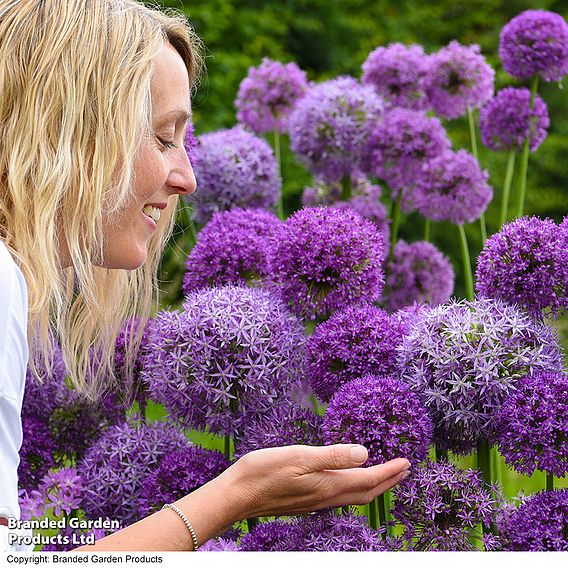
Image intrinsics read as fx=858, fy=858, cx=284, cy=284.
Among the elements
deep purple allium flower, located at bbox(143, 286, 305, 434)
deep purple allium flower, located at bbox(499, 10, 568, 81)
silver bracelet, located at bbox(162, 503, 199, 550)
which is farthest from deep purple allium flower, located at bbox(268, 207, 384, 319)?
deep purple allium flower, located at bbox(499, 10, 568, 81)

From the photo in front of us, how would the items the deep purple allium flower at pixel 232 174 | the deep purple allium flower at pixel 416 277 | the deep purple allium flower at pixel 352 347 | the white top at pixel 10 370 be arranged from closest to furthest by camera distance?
1. the white top at pixel 10 370
2. the deep purple allium flower at pixel 352 347
3. the deep purple allium flower at pixel 232 174
4. the deep purple allium flower at pixel 416 277

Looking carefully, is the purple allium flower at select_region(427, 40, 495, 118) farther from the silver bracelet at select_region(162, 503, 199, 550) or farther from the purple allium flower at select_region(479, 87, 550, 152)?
the silver bracelet at select_region(162, 503, 199, 550)

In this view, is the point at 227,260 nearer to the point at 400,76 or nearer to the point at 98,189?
the point at 98,189

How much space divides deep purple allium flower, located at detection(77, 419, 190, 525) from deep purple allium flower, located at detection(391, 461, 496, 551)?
445 millimetres

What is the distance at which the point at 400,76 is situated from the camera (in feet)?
6.82

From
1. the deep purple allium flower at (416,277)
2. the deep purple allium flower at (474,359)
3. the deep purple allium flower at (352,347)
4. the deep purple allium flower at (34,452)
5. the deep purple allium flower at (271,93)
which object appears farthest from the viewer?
the deep purple allium flower at (271,93)

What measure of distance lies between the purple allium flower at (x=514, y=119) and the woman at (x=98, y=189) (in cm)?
86

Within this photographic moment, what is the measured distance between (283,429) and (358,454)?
0.58 ft

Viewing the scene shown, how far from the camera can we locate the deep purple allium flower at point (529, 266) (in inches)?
47.9

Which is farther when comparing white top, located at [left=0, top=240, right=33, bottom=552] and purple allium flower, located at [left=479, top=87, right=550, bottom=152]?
purple allium flower, located at [left=479, top=87, right=550, bottom=152]

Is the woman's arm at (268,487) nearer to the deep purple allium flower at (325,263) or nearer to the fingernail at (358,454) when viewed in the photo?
the fingernail at (358,454)

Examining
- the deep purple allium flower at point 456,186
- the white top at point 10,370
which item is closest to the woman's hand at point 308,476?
the white top at point 10,370

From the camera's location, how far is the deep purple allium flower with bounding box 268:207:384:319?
1.35 m
